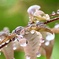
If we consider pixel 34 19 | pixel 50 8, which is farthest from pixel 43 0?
pixel 34 19

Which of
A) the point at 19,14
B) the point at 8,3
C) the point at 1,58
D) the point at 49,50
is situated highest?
the point at 8,3

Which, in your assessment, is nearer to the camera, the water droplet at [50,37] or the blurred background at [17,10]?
the water droplet at [50,37]

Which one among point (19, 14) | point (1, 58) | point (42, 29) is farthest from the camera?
point (19, 14)

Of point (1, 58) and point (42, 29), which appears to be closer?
point (42, 29)

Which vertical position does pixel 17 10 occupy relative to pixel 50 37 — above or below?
above

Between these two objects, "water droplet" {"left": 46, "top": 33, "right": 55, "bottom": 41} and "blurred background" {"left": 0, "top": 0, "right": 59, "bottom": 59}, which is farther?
"blurred background" {"left": 0, "top": 0, "right": 59, "bottom": 59}

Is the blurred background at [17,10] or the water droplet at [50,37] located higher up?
the blurred background at [17,10]

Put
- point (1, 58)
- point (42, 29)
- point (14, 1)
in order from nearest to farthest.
→ 1. point (42, 29)
2. point (1, 58)
3. point (14, 1)

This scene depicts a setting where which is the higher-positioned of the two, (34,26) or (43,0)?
(43,0)

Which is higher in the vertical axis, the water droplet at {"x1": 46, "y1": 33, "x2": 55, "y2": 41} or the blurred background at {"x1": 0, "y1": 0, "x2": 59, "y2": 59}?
the blurred background at {"x1": 0, "y1": 0, "x2": 59, "y2": 59}

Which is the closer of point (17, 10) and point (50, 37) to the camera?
point (50, 37)

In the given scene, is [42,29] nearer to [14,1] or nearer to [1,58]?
[1,58]
